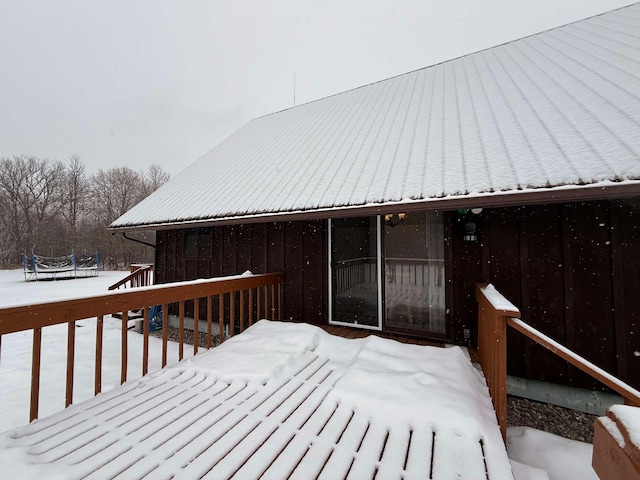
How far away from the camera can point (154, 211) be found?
18.4 ft

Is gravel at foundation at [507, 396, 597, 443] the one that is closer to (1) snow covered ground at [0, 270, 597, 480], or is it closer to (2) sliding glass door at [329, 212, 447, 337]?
(1) snow covered ground at [0, 270, 597, 480]

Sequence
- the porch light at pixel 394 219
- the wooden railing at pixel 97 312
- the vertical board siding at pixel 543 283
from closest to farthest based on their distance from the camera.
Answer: the wooden railing at pixel 97 312 → the vertical board siding at pixel 543 283 → the porch light at pixel 394 219

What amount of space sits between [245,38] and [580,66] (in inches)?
1063

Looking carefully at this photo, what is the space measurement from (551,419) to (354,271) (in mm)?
3450

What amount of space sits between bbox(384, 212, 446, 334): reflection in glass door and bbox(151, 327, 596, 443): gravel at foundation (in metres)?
1.00

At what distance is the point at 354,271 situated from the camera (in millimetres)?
5539

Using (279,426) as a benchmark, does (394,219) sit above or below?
above

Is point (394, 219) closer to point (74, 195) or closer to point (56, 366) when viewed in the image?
point (56, 366)

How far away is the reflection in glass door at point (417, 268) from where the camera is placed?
361 centimetres

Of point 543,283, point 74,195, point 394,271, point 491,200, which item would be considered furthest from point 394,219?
point 74,195

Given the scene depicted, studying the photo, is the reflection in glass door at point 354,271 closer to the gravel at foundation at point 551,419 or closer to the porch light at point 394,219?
the porch light at point 394,219

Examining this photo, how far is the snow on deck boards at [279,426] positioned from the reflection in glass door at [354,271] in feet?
5.83

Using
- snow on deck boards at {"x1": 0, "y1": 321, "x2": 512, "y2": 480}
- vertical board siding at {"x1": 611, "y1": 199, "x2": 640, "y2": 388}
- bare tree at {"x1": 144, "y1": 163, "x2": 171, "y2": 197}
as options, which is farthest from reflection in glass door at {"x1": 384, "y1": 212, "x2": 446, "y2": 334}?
bare tree at {"x1": 144, "y1": 163, "x2": 171, "y2": 197}

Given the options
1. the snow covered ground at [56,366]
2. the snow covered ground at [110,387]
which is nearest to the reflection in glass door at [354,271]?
the snow covered ground at [110,387]
